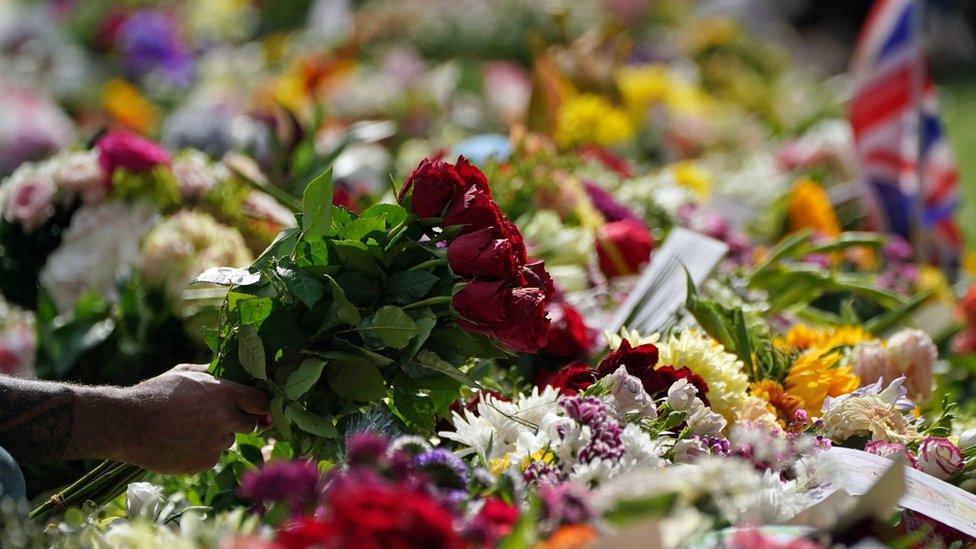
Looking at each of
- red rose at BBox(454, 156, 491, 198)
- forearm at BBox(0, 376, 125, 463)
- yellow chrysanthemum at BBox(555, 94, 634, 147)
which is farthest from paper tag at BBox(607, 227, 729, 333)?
yellow chrysanthemum at BBox(555, 94, 634, 147)

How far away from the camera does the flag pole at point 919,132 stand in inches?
118

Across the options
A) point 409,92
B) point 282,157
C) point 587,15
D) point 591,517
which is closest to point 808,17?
point 587,15

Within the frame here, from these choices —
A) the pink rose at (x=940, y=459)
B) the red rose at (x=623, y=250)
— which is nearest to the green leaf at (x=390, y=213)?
the pink rose at (x=940, y=459)

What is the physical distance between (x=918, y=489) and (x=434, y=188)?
65cm

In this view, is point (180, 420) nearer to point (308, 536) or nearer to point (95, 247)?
point (308, 536)

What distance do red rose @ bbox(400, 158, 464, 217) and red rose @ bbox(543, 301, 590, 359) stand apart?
0.49m

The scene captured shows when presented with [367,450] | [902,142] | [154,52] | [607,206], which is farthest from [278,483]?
[154,52]

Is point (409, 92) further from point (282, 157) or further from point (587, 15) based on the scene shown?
point (587, 15)

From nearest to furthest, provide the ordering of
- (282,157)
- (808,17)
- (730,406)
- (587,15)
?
(730,406), (282,157), (587,15), (808,17)

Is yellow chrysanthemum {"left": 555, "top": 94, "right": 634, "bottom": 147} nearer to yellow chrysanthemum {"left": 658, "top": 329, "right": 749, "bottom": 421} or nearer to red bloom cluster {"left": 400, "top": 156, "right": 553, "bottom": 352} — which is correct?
yellow chrysanthemum {"left": 658, "top": 329, "right": 749, "bottom": 421}

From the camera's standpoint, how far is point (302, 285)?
124 cm

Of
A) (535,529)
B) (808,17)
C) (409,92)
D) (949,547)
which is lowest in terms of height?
(808,17)

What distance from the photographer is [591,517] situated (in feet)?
2.85

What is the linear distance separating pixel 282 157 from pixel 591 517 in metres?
1.83
